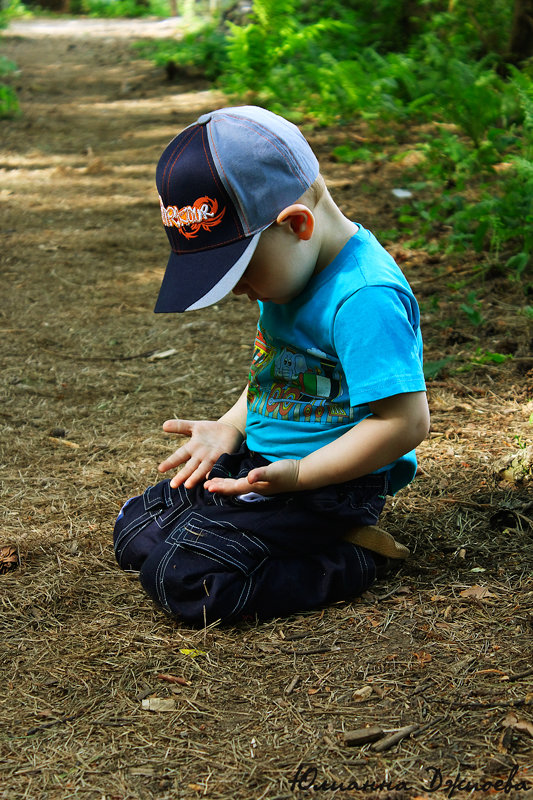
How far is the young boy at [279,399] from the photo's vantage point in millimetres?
1832

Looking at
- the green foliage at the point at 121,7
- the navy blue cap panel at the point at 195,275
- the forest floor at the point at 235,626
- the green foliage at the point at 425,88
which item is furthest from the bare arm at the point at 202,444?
the green foliage at the point at 121,7

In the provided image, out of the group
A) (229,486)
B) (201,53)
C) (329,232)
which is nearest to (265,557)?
(229,486)

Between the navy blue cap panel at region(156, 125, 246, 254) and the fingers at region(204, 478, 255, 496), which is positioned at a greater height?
the navy blue cap panel at region(156, 125, 246, 254)

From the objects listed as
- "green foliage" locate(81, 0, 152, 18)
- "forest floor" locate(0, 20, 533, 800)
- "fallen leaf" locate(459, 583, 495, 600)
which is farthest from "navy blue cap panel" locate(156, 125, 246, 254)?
"green foliage" locate(81, 0, 152, 18)

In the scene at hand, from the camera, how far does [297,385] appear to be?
2203mm

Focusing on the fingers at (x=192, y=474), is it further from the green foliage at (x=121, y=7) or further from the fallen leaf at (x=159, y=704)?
the green foliage at (x=121, y=7)

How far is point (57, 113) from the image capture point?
10.5 meters

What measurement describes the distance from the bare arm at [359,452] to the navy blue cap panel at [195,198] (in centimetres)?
57

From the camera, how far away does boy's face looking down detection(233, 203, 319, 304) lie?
6.12ft

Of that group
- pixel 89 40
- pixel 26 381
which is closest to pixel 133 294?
pixel 26 381

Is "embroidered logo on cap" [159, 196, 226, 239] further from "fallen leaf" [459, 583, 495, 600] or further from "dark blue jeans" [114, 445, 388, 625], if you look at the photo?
"fallen leaf" [459, 583, 495, 600]

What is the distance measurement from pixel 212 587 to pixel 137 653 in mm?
262

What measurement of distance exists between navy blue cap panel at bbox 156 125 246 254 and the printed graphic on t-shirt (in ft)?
1.47

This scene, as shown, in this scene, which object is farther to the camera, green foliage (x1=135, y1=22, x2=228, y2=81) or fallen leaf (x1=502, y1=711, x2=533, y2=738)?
green foliage (x1=135, y1=22, x2=228, y2=81)
